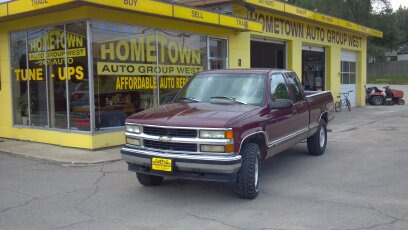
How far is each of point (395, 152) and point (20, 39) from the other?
10.2 meters

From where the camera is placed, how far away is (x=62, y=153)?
33.0ft

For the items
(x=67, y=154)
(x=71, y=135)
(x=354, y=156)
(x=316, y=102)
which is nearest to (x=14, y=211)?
→ (x=67, y=154)

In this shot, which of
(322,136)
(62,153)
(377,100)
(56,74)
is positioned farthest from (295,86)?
(377,100)

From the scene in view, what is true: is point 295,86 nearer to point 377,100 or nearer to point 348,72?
point 348,72

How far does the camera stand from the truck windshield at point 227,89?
23.4 ft

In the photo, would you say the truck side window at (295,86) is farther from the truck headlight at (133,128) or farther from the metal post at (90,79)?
the metal post at (90,79)

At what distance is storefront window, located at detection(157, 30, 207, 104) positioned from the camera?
12.3 metres

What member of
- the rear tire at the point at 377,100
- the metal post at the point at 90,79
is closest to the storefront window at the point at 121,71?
the metal post at the point at 90,79

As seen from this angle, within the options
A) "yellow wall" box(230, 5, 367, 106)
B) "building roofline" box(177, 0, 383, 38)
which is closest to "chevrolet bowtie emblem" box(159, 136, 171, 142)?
"building roofline" box(177, 0, 383, 38)

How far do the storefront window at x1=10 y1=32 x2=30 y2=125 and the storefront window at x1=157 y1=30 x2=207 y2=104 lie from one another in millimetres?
3759

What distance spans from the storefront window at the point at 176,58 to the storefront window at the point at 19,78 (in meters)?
3.76

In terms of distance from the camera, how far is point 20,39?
1214cm

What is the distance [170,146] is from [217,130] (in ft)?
2.44

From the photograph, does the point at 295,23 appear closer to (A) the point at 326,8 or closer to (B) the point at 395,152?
(B) the point at 395,152
